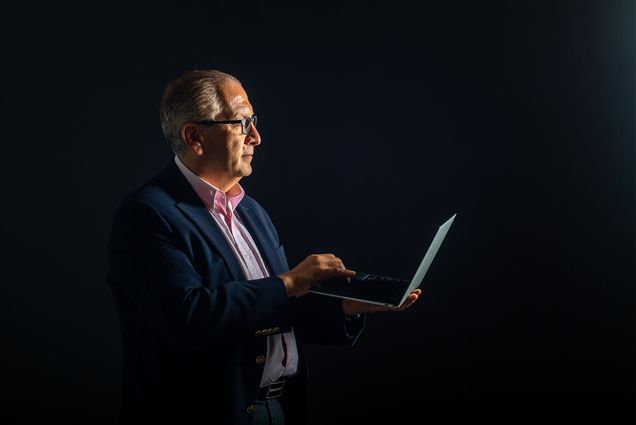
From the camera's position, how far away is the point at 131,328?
6.15ft

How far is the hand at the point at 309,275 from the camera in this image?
70.6 inches

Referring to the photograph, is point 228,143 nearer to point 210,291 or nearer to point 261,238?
point 261,238

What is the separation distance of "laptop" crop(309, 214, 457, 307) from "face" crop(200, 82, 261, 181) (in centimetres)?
44

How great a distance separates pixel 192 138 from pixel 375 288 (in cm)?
66

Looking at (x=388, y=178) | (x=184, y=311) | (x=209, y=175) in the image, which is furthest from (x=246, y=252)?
(x=388, y=178)

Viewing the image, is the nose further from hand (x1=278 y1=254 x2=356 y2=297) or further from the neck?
hand (x1=278 y1=254 x2=356 y2=297)

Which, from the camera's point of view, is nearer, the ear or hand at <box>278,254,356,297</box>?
hand at <box>278,254,356,297</box>

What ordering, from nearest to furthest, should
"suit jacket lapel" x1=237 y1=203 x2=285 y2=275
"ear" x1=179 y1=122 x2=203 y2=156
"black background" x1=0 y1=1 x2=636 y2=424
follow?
"ear" x1=179 y1=122 x2=203 y2=156, "suit jacket lapel" x1=237 y1=203 x2=285 y2=275, "black background" x1=0 y1=1 x2=636 y2=424

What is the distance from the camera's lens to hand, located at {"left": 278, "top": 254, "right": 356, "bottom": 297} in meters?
1.79

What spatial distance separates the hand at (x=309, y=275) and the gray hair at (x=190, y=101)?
495 mm

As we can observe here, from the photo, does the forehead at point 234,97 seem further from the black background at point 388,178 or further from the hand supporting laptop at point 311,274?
the black background at point 388,178

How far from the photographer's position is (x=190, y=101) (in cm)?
194

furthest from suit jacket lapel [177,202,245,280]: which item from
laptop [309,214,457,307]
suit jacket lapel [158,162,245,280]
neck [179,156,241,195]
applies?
laptop [309,214,457,307]

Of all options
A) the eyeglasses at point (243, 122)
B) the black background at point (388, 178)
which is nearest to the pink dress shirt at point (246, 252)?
the eyeglasses at point (243, 122)
